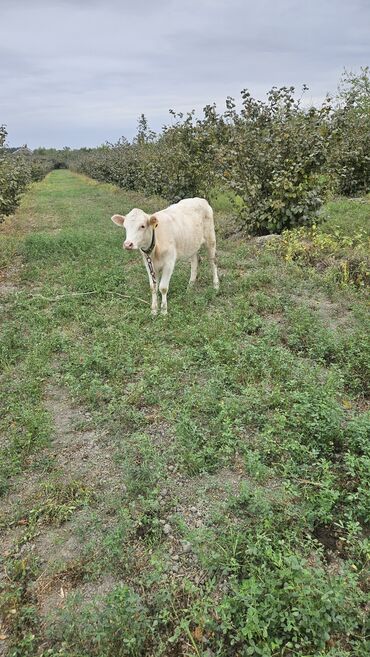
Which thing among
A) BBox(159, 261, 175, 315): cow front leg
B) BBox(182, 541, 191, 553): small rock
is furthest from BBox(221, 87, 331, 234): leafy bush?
BBox(182, 541, 191, 553): small rock

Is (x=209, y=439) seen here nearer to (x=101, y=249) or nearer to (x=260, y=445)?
(x=260, y=445)

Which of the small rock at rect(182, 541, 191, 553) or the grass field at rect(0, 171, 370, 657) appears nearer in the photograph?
the grass field at rect(0, 171, 370, 657)

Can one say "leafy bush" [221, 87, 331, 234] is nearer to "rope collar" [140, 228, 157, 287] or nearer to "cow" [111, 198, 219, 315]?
"cow" [111, 198, 219, 315]

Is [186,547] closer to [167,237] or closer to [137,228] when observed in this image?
[137,228]

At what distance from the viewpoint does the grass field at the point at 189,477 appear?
2.42 m

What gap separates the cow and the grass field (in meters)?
0.59

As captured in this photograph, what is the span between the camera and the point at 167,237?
6777 mm

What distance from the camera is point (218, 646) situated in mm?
2381

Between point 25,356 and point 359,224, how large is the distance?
899 centimetres

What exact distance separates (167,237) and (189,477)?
4.20 meters

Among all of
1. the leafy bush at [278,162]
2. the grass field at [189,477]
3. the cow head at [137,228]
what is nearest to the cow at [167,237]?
the cow head at [137,228]

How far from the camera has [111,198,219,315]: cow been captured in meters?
6.27

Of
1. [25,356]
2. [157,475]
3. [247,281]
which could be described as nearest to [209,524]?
[157,475]

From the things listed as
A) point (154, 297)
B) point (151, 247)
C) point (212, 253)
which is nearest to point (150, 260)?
point (151, 247)
